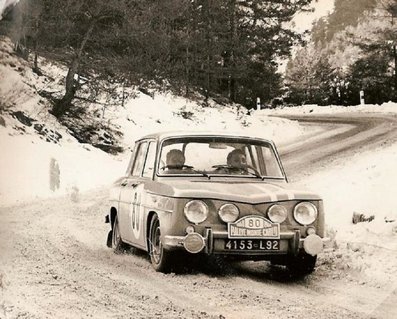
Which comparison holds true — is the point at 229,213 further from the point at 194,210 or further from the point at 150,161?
the point at 150,161

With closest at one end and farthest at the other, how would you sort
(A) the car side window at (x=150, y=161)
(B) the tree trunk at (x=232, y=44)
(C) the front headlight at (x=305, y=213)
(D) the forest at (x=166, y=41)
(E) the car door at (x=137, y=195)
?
(D) the forest at (x=166, y=41), (C) the front headlight at (x=305, y=213), (B) the tree trunk at (x=232, y=44), (E) the car door at (x=137, y=195), (A) the car side window at (x=150, y=161)

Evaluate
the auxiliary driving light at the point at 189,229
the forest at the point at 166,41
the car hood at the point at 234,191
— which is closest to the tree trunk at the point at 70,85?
the forest at the point at 166,41

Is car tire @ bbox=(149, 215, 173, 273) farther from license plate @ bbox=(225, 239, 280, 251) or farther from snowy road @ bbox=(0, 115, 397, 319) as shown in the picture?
license plate @ bbox=(225, 239, 280, 251)

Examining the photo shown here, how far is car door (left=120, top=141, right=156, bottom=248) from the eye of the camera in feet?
13.9

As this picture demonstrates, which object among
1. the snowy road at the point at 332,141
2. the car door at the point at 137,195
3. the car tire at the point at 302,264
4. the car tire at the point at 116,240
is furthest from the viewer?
the snowy road at the point at 332,141

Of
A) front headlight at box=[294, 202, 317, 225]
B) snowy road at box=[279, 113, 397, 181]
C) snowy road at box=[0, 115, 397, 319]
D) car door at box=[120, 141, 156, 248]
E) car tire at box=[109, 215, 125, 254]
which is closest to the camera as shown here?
snowy road at box=[0, 115, 397, 319]

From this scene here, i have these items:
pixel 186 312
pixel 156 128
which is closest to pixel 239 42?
pixel 156 128

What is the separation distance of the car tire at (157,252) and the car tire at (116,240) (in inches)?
27.4

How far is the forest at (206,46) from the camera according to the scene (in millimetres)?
3204

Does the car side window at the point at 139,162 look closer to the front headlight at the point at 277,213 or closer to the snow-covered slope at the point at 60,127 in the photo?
the snow-covered slope at the point at 60,127

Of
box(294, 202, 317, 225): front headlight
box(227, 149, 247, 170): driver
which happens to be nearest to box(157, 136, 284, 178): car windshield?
box(227, 149, 247, 170): driver

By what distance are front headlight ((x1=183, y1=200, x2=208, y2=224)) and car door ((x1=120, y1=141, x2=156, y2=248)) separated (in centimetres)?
56

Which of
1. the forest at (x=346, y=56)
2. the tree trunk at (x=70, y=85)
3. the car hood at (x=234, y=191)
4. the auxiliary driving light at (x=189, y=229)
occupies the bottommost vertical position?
the auxiliary driving light at (x=189, y=229)

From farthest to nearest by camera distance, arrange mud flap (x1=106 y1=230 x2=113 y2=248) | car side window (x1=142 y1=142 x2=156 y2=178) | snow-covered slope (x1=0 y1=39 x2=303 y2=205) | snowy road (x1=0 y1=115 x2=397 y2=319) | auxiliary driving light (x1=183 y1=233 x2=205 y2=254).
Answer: mud flap (x1=106 y1=230 x2=113 y2=248), car side window (x1=142 y1=142 x2=156 y2=178), auxiliary driving light (x1=183 y1=233 x2=205 y2=254), snowy road (x1=0 y1=115 x2=397 y2=319), snow-covered slope (x1=0 y1=39 x2=303 y2=205)
